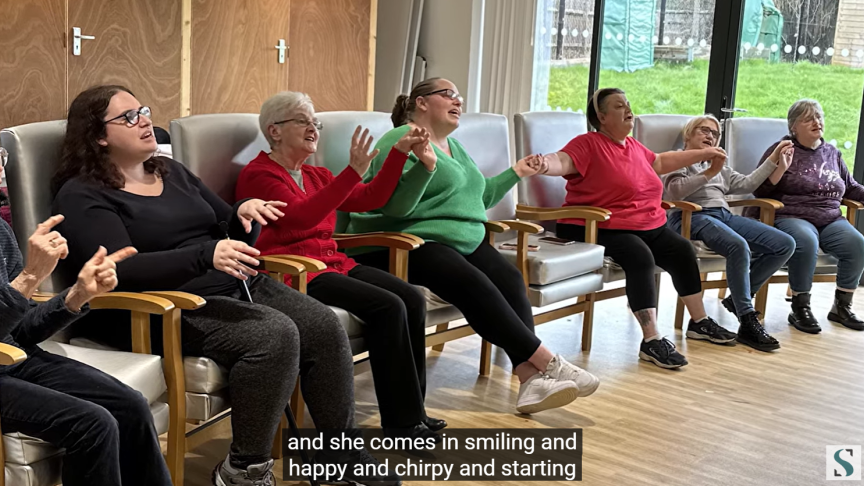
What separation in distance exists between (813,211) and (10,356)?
374cm

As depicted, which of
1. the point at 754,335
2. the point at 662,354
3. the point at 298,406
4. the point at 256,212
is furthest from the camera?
the point at 754,335

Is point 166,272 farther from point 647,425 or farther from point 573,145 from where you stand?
point 573,145

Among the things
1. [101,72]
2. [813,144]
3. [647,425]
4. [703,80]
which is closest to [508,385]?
[647,425]

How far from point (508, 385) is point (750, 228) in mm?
1498

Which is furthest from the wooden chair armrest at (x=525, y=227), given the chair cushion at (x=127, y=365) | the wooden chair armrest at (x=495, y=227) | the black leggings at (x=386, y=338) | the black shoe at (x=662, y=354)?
the chair cushion at (x=127, y=365)

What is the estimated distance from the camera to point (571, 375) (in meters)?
3.02

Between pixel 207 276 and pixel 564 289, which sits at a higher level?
pixel 207 276

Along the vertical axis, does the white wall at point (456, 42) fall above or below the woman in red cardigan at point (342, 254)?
above

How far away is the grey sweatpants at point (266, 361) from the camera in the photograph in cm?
228

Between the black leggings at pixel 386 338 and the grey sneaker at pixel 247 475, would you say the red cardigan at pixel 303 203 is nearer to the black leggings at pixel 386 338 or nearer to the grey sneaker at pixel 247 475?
the black leggings at pixel 386 338

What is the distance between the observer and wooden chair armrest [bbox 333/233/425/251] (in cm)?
303

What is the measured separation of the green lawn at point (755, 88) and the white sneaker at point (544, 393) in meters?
3.34

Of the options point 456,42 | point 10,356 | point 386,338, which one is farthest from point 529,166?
point 456,42

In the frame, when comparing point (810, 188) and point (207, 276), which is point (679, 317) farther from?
point (207, 276)
